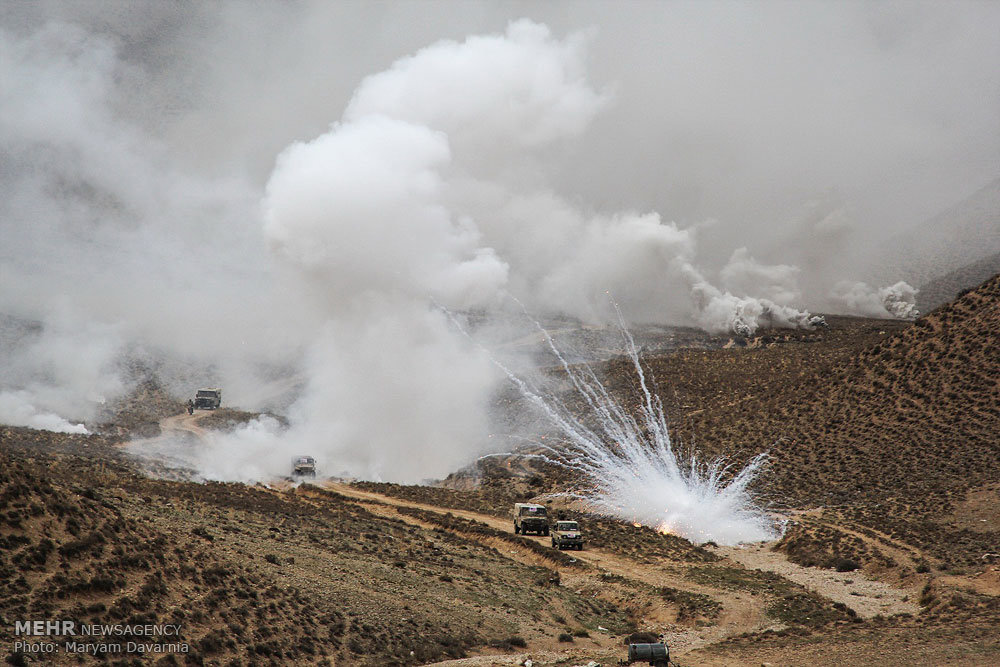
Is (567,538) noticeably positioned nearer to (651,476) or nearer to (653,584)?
(653,584)

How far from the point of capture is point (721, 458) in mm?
64688

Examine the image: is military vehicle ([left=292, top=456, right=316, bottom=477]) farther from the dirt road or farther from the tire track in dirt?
the dirt road

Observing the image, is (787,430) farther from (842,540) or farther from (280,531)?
(280,531)

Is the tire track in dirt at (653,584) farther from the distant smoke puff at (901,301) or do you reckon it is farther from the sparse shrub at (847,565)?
the distant smoke puff at (901,301)

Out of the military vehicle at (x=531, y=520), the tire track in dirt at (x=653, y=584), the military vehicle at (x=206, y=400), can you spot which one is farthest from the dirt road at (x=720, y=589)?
the military vehicle at (x=206, y=400)

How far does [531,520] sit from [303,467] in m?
29.8

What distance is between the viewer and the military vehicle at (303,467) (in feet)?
235

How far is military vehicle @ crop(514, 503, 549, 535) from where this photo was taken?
50.1m

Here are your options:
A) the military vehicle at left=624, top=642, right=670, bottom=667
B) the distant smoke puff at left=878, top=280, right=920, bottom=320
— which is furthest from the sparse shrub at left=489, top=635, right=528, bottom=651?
the distant smoke puff at left=878, top=280, right=920, bottom=320

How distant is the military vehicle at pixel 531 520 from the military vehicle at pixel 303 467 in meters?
27.9

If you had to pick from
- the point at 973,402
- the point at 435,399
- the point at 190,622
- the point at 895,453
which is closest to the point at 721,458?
the point at 895,453

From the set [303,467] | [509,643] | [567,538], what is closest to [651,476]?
[567,538]

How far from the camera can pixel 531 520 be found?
165 ft

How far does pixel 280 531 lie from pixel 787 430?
1833 inches
